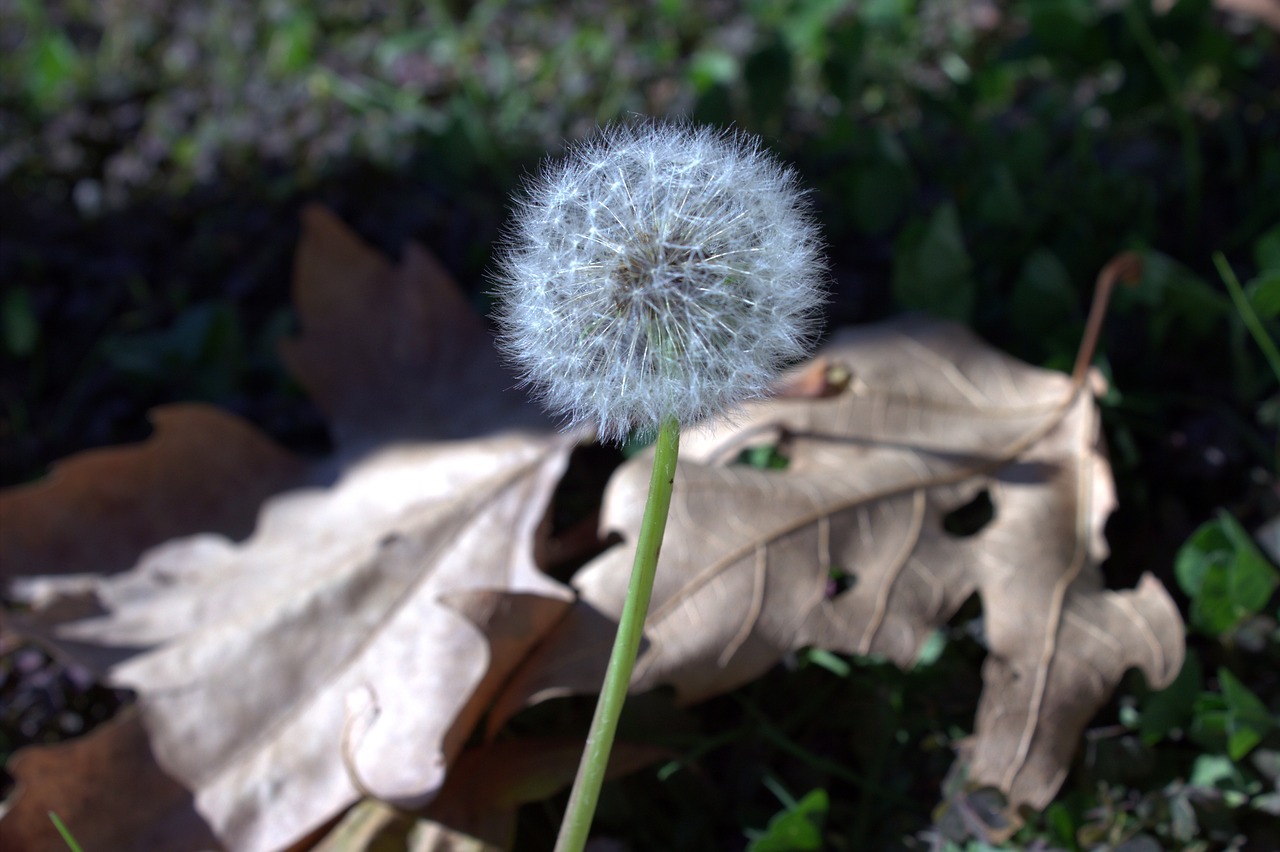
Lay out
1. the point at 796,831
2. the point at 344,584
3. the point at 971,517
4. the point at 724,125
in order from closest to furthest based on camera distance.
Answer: the point at 796,831, the point at 344,584, the point at 971,517, the point at 724,125

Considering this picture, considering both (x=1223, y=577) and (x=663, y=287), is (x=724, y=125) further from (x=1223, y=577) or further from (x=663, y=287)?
(x=663, y=287)

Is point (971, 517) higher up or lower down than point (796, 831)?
higher up

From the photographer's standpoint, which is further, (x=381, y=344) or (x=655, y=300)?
(x=381, y=344)

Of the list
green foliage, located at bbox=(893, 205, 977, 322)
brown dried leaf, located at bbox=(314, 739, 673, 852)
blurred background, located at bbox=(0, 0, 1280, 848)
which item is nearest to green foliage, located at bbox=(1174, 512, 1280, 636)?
blurred background, located at bbox=(0, 0, 1280, 848)

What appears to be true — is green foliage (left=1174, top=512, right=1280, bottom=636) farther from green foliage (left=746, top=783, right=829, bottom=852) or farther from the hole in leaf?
green foliage (left=746, top=783, right=829, bottom=852)

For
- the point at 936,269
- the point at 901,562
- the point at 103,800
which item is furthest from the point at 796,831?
the point at 936,269

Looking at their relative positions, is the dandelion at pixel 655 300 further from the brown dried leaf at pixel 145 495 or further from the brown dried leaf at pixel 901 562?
the brown dried leaf at pixel 145 495

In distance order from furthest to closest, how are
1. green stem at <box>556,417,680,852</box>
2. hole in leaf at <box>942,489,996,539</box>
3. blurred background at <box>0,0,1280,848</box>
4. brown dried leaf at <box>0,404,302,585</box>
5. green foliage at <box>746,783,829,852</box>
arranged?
brown dried leaf at <box>0,404,302,585</box>, blurred background at <box>0,0,1280,848</box>, hole in leaf at <box>942,489,996,539</box>, green foliage at <box>746,783,829,852</box>, green stem at <box>556,417,680,852</box>
